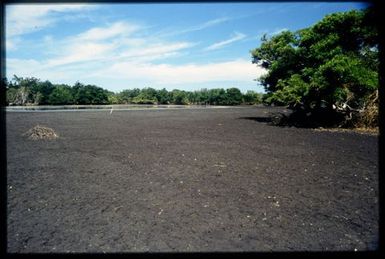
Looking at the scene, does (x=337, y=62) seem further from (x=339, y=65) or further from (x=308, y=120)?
(x=308, y=120)

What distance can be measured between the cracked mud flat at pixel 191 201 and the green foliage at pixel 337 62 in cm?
920

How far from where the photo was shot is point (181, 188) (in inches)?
313

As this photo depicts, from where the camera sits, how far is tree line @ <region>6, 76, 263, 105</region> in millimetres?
102875

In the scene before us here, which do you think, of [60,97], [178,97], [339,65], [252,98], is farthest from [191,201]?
[178,97]

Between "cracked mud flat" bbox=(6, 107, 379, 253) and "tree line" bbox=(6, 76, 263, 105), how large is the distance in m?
98.5

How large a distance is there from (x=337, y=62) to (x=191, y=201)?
17472mm

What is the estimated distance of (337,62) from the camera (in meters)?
20.1

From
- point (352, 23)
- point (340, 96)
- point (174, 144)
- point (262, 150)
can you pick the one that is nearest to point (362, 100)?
point (340, 96)

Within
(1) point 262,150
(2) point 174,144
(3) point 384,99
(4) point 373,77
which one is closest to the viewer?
(3) point 384,99

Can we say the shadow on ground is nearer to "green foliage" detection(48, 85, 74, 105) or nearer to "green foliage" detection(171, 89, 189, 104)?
"green foliage" detection(48, 85, 74, 105)

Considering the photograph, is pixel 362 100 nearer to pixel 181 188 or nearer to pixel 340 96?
pixel 340 96

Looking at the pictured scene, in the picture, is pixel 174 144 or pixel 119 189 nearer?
pixel 119 189

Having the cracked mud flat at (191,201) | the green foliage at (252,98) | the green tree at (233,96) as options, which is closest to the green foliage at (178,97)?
the green tree at (233,96)

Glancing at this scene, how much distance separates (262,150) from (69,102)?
106 m
